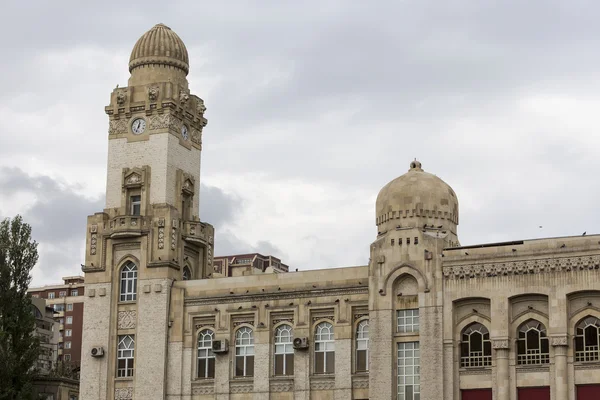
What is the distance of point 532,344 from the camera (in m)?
49.9

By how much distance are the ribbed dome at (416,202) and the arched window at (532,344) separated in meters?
7.51

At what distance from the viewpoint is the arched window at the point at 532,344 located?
49.7 meters

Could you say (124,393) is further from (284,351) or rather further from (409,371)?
(409,371)

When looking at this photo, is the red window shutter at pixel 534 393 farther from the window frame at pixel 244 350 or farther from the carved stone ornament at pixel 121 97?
the carved stone ornament at pixel 121 97

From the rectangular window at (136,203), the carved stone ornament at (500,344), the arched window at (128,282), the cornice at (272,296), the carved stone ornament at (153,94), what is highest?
the carved stone ornament at (153,94)

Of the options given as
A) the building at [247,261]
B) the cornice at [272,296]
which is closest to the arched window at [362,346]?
the cornice at [272,296]

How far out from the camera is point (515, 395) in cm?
4944

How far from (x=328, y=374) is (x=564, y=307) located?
12891mm

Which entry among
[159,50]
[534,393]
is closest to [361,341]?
[534,393]

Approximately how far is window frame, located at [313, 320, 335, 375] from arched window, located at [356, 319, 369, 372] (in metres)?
1.33

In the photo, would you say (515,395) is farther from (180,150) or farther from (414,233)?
(180,150)

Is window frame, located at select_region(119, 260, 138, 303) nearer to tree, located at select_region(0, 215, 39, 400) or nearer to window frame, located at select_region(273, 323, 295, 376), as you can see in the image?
tree, located at select_region(0, 215, 39, 400)

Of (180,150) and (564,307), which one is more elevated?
(180,150)

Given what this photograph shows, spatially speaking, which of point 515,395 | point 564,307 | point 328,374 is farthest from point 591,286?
point 328,374
